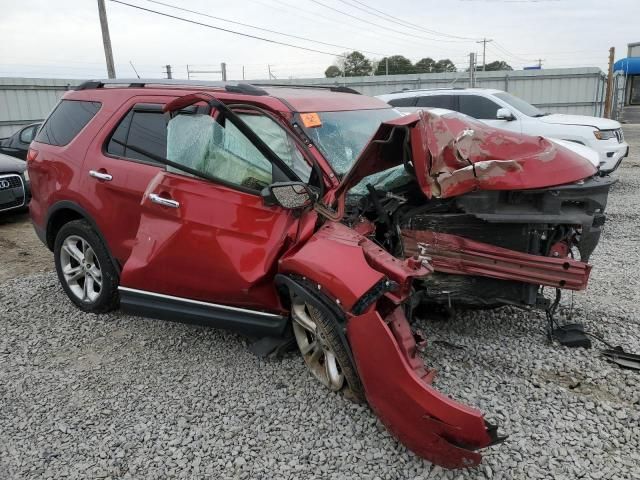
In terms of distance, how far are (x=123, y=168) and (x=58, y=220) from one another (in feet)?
3.85

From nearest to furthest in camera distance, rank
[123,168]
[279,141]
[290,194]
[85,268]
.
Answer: [290,194], [279,141], [123,168], [85,268]

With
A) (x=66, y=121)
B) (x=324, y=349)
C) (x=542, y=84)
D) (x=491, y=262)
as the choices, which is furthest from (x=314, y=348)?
(x=542, y=84)

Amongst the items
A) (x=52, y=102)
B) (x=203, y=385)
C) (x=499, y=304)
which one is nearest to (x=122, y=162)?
(x=203, y=385)

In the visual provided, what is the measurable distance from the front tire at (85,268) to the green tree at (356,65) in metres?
49.7

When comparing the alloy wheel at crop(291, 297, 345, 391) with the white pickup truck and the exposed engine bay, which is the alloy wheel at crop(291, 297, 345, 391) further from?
the white pickup truck

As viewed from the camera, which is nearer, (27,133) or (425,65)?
(27,133)

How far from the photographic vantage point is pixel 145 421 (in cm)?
298

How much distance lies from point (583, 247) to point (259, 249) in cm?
198

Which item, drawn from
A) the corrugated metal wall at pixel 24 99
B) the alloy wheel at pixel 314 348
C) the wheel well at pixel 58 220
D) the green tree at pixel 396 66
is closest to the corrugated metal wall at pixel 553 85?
the corrugated metal wall at pixel 24 99

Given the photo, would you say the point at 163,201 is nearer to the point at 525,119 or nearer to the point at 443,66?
the point at 525,119

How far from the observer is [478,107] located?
10.2m

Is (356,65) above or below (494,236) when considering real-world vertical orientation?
above

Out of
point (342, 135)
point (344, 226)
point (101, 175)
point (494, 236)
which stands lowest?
point (494, 236)

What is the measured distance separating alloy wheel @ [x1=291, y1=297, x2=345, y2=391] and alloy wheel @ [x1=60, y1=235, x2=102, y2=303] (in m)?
2.03
